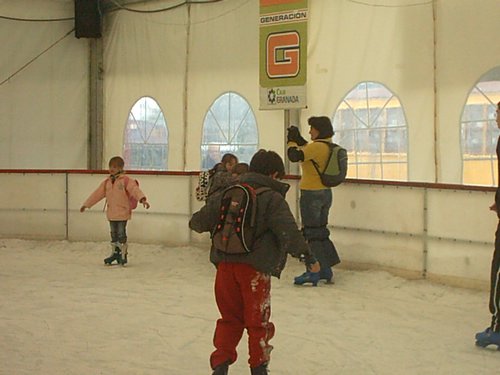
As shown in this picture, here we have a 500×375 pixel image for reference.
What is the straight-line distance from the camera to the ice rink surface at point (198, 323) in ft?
15.3

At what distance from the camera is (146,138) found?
12.3 metres

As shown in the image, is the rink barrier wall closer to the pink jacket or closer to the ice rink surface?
the ice rink surface

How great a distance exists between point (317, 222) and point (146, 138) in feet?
18.4

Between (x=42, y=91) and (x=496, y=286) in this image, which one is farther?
(x=42, y=91)

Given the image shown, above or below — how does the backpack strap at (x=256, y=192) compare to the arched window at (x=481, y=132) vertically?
below

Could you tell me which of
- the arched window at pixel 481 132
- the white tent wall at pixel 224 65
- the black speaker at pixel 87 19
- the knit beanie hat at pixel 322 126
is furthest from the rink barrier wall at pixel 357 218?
the black speaker at pixel 87 19

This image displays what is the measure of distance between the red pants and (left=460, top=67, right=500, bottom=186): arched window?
4.73 m

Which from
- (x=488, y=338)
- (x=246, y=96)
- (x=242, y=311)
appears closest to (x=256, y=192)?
(x=242, y=311)

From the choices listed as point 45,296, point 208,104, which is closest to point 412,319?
point 45,296

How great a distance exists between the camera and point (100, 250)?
959cm

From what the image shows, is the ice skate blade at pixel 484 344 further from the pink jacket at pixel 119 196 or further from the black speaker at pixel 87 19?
the black speaker at pixel 87 19

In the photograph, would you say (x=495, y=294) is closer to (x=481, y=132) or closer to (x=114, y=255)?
(x=481, y=132)

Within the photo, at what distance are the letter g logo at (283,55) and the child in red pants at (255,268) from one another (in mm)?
5417

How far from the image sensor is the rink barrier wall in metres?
6.96
